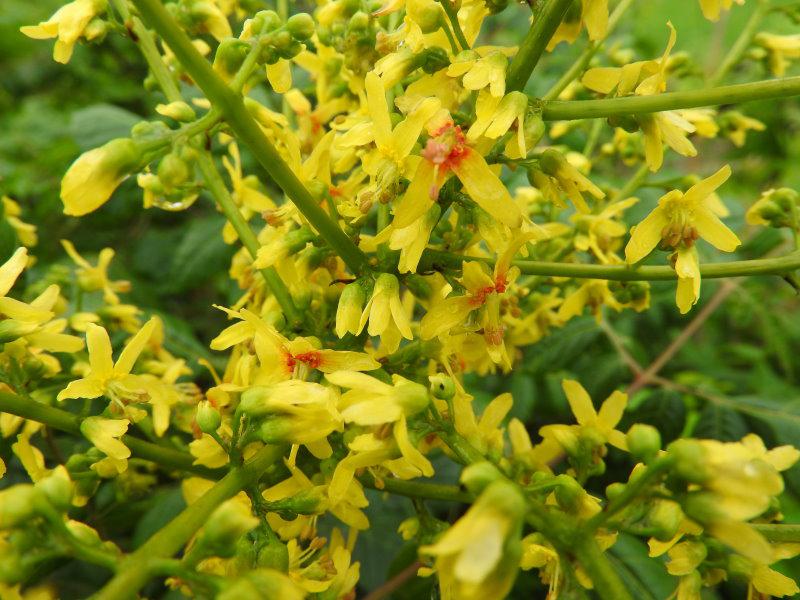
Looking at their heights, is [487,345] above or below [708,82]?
above

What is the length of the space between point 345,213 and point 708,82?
127 cm

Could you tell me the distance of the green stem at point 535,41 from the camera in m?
1.22

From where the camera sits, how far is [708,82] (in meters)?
2.11

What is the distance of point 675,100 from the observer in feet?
3.89

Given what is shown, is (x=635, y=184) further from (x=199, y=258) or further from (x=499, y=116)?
(x=199, y=258)

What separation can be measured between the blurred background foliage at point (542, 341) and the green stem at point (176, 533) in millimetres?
739

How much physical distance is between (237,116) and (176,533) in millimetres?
586

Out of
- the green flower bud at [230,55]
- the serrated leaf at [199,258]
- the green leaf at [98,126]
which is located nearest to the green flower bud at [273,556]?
the green flower bud at [230,55]

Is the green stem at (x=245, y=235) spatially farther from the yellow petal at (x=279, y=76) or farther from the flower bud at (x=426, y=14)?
the flower bud at (x=426, y=14)

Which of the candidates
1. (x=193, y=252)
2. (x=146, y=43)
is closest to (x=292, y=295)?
(x=146, y=43)

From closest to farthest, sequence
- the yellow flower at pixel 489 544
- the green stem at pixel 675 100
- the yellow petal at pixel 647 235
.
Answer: the yellow flower at pixel 489 544
the green stem at pixel 675 100
the yellow petal at pixel 647 235

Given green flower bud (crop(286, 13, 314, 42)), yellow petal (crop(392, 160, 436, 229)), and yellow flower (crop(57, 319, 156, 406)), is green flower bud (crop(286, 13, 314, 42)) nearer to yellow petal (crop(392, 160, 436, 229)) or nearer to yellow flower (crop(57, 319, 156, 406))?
yellow petal (crop(392, 160, 436, 229))

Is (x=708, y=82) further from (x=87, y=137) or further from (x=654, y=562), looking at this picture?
(x=87, y=137)

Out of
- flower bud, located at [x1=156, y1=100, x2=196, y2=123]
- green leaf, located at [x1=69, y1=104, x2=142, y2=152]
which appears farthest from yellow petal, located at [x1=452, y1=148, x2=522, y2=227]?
green leaf, located at [x1=69, y1=104, x2=142, y2=152]
